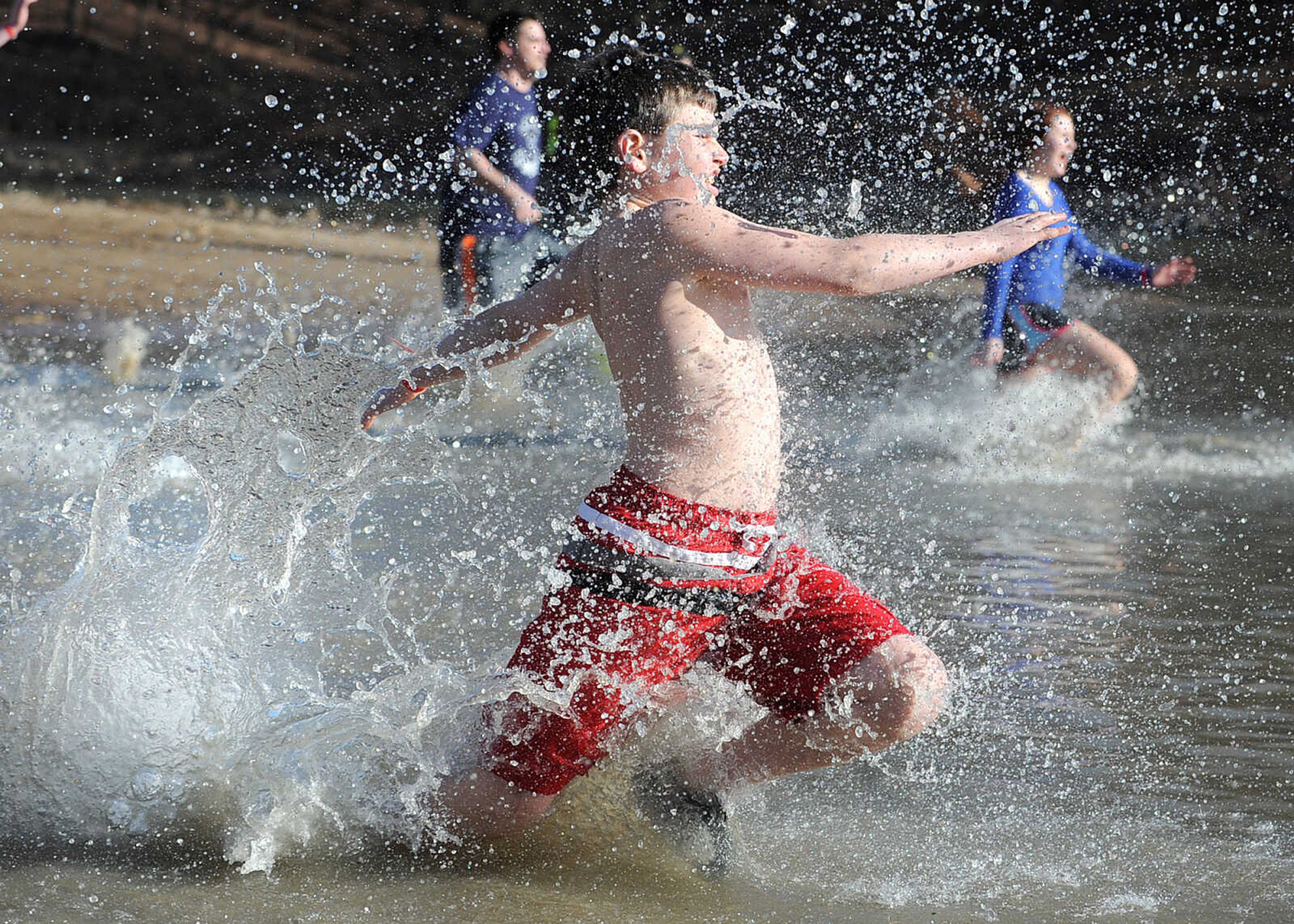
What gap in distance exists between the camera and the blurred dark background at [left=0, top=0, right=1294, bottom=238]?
43.4 ft

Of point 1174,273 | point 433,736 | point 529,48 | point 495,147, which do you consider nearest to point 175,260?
point 495,147

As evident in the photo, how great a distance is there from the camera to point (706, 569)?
6.66 ft

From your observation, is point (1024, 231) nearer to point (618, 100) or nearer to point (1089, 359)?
point (618, 100)

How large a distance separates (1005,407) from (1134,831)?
4.22 meters

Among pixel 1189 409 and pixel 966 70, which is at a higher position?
pixel 966 70

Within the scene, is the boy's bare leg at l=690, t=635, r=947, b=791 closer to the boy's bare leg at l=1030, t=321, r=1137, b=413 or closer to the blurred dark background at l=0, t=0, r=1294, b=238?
the boy's bare leg at l=1030, t=321, r=1137, b=413

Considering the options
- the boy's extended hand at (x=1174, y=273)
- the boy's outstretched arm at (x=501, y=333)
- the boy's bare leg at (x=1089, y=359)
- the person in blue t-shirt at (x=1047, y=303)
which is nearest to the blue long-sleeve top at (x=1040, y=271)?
the person in blue t-shirt at (x=1047, y=303)

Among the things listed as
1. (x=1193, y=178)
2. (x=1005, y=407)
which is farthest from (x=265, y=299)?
(x=1193, y=178)

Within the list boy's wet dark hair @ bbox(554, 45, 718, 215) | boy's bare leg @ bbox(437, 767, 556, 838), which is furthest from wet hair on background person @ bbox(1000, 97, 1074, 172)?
boy's bare leg @ bbox(437, 767, 556, 838)

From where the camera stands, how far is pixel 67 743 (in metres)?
2.12

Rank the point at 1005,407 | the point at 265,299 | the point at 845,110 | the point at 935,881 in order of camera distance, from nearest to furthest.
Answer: the point at 935,881
the point at 1005,407
the point at 265,299
the point at 845,110

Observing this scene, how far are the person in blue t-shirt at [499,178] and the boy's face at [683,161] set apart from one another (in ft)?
11.1

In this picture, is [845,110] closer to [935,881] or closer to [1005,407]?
[1005,407]

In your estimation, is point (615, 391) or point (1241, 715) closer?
point (1241, 715)
